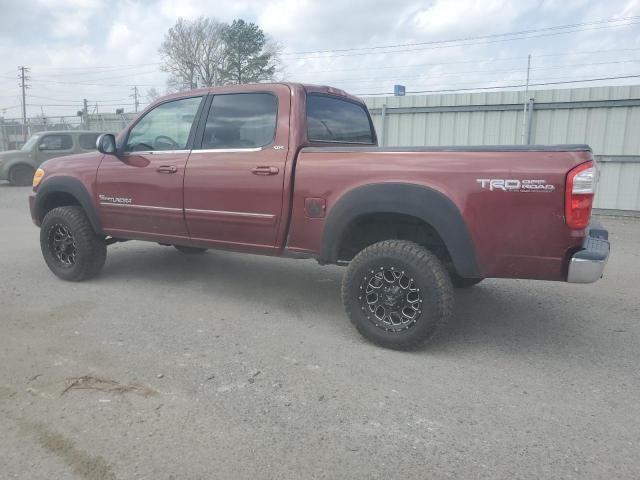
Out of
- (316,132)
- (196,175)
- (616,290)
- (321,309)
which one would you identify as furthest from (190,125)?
(616,290)

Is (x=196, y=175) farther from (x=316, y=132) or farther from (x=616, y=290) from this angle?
(x=616, y=290)

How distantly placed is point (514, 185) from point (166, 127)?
3.18 metres

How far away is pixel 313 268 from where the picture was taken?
6188 mm

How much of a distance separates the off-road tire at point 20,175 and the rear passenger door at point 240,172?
13.4m

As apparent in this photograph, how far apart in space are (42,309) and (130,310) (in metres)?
0.76

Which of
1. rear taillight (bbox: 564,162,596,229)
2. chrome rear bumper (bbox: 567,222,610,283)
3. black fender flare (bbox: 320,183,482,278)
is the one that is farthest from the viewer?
black fender flare (bbox: 320,183,482,278)

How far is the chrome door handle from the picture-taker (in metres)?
4.08

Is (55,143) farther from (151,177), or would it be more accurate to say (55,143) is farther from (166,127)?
(151,177)

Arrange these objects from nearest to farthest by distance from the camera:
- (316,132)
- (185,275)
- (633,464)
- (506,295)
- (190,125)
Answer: (633,464) < (316,132) < (190,125) < (506,295) < (185,275)

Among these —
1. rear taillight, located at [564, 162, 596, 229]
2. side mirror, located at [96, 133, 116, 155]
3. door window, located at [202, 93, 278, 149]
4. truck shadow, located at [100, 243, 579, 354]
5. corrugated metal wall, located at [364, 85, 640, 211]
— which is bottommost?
truck shadow, located at [100, 243, 579, 354]

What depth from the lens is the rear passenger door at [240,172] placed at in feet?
13.6

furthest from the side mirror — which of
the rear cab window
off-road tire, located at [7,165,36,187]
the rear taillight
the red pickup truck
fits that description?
off-road tire, located at [7,165,36,187]

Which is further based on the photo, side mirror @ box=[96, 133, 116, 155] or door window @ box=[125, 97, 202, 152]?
side mirror @ box=[96, 133, 116, 155]

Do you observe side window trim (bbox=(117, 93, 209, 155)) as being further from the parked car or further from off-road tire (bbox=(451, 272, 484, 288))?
the parked car
